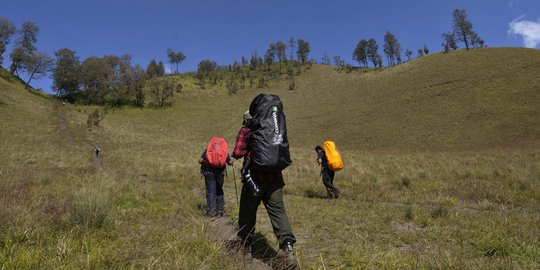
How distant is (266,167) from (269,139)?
32 centimetres

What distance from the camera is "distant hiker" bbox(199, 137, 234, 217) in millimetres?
6605

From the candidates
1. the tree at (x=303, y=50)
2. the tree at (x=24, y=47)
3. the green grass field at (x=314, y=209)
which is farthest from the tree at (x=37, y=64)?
the tree at (x=303, y=50)

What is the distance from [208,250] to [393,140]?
4061 centimetres

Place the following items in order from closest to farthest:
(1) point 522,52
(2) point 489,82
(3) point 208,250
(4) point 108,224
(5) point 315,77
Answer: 1. (3) point 208,250
2. (4) point 108,224
3. (2) point 489,82
4. (1) point 522,52
5. (5) point 315,77

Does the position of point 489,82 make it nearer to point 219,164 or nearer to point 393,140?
point 393,140

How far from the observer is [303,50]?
401ft

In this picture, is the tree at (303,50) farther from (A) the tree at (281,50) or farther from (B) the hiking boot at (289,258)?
(B) the hiking boot at (289,258)

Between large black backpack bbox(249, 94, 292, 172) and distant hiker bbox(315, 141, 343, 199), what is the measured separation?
18.0 ft

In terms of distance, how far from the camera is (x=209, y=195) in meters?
6.64

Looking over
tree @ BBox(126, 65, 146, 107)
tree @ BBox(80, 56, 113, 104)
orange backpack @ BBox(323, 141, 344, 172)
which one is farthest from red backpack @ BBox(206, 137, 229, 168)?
tree @ BBox(80, 56, 113, 104)

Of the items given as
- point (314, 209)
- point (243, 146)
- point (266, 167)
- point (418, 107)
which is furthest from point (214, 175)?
point (418, 107)

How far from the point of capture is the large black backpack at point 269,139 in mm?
3643

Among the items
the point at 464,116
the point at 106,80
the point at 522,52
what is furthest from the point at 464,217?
the point at 106,80

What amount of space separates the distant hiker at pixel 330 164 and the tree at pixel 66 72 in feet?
295
